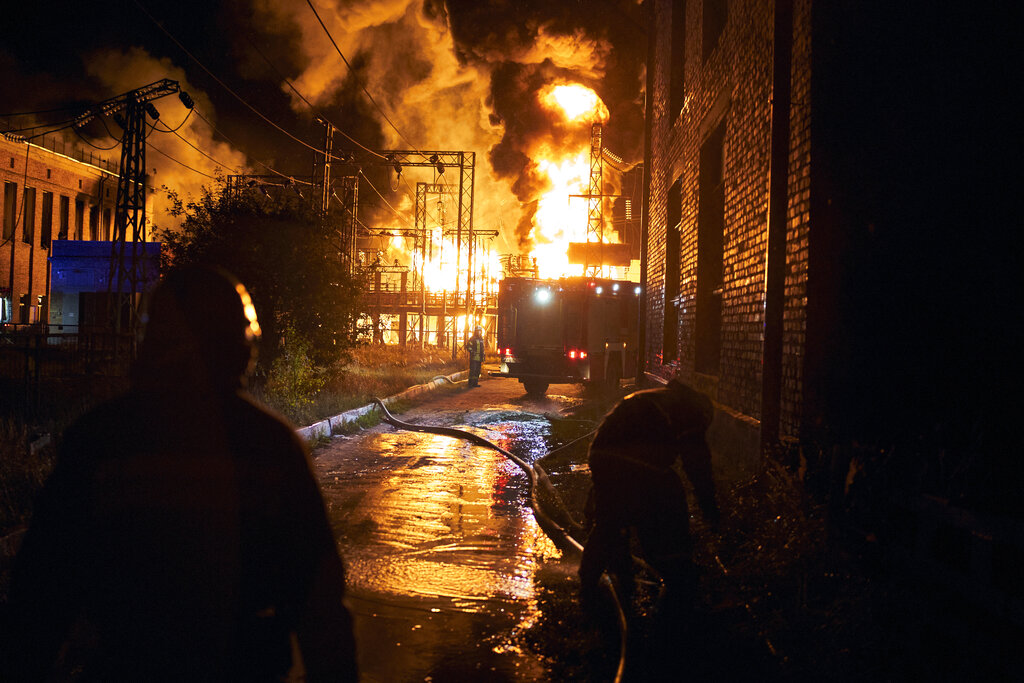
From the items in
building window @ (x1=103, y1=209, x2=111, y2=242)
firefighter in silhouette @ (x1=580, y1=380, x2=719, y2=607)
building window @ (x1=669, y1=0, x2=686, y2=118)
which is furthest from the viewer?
building window @ (x1=103, y1=209, x2=111, y2=242)

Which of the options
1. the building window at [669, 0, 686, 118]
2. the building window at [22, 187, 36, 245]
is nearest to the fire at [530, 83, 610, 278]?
the building window at [669, 0, 686, 118]

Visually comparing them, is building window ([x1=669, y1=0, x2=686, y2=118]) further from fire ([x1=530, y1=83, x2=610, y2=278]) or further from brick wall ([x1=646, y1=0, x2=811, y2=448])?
fire ([x1=530, y1=83, x2=610, y2=278])

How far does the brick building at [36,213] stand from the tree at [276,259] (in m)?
31.0

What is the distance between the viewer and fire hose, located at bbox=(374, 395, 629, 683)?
378cm

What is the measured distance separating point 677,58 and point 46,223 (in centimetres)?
4297

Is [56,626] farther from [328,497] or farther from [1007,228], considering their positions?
[328,497]

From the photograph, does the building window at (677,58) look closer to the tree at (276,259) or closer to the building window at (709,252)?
the building window at (709,252)

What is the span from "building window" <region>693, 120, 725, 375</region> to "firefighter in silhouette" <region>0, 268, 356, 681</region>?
847 centimetres

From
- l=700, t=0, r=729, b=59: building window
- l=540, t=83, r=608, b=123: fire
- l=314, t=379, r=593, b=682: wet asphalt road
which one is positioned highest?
l=540, t=83, r=608, b=123: fire

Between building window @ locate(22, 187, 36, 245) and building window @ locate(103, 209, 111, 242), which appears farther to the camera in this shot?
building window @ locate(103, 209, 111, 242)

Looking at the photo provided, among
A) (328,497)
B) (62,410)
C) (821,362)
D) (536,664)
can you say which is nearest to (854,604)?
(536,664)

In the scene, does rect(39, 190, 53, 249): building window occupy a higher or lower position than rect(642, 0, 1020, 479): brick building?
higher

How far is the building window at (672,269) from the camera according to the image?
1251cm

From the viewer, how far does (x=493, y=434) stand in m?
12.5
